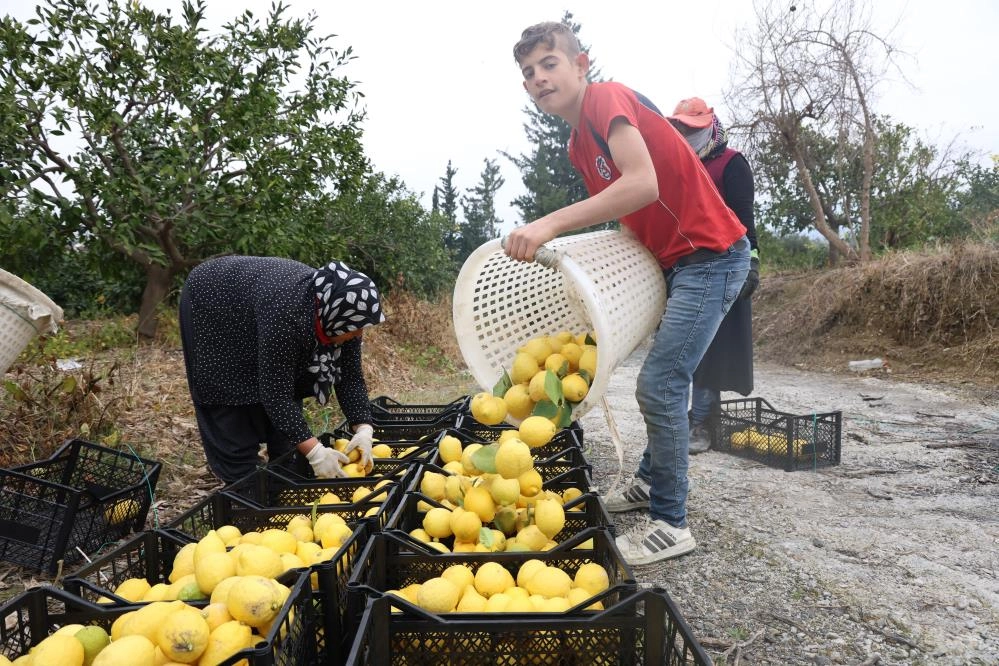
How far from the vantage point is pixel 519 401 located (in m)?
2.19

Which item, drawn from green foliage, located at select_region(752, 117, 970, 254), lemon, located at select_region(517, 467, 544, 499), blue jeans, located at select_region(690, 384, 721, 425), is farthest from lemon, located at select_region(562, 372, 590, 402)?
green foliage, located at select_region(752, 117, 970, 254)

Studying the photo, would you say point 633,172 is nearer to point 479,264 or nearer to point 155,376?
point 479,264

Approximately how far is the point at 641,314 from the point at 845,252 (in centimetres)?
1147

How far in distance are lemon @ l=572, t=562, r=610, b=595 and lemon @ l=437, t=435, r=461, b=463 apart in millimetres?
828

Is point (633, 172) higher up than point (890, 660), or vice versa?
point (633, 172)

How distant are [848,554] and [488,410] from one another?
1.68 m

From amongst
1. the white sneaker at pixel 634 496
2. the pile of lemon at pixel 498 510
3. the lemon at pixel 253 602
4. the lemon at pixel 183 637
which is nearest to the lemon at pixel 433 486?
the pile of lemon at pixel 498 510

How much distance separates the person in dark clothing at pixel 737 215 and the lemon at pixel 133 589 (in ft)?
9.96

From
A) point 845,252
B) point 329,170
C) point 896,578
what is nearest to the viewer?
point 896,578

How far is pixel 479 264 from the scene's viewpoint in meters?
2.41

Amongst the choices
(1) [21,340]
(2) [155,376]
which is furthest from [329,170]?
(1) [21,340]

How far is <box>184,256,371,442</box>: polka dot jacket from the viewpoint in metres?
2.36

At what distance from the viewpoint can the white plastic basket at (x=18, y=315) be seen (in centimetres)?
301

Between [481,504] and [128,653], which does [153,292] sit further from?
[128,653]
